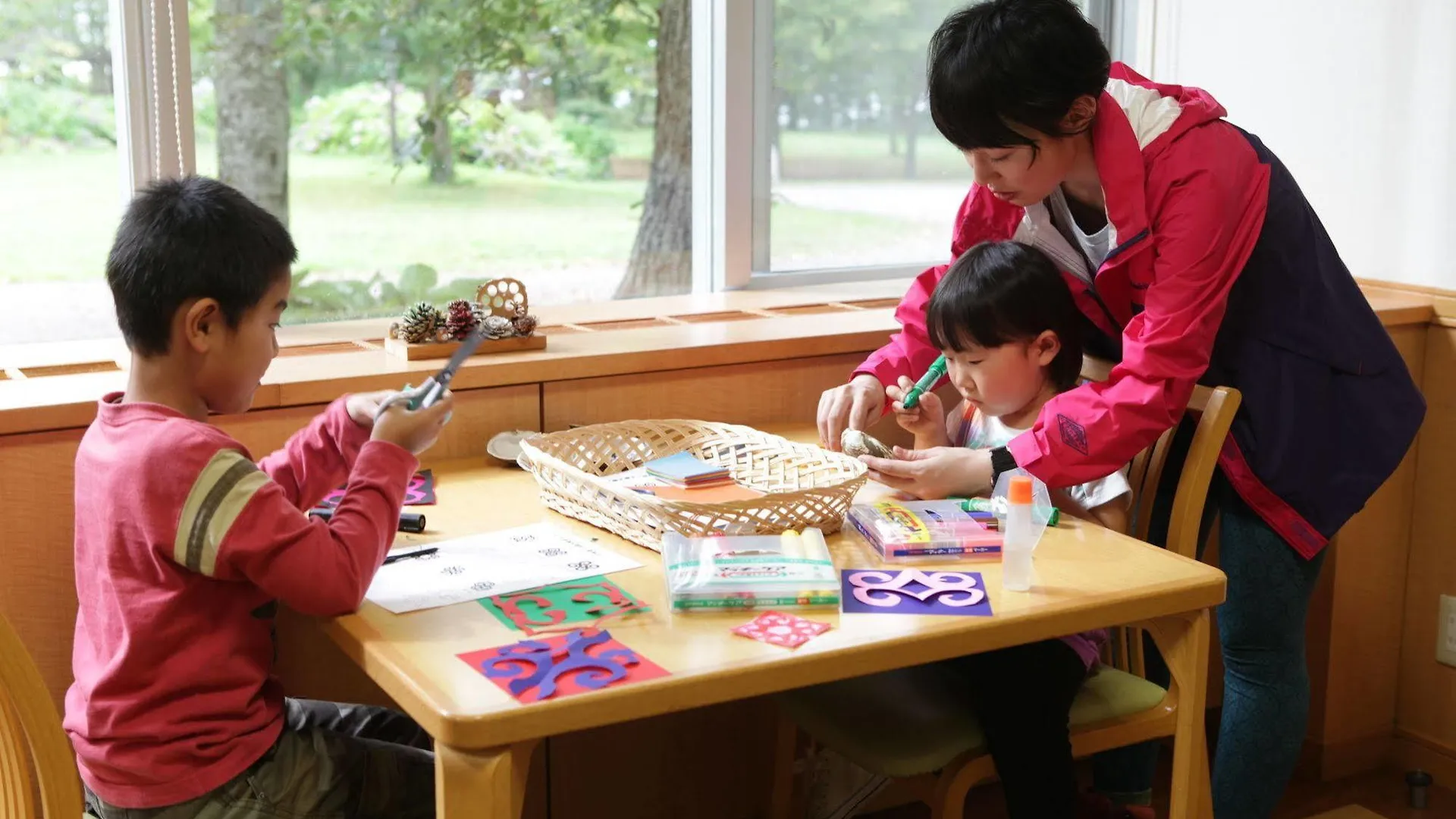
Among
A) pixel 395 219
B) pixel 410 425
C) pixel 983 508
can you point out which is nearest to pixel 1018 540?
pixel 983 508

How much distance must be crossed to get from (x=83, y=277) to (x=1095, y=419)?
5.05 ft

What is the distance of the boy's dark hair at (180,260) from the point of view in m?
1.40

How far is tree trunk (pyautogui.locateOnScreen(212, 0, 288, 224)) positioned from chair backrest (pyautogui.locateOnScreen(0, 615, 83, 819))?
110 cm

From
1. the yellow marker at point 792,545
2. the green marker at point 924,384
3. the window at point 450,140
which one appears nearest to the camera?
the yellow marker at point 792,545

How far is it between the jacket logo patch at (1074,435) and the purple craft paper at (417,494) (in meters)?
0.76

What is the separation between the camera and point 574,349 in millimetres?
2131

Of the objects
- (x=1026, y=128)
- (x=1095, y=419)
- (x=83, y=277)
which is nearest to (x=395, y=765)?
(x=1095, y=419)

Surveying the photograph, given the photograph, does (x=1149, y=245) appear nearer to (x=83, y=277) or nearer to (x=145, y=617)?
(x=145, y=617)

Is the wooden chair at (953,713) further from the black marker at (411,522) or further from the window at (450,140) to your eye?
the window at (450,140)

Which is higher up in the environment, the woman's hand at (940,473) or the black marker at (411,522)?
the woman's hand at (940,473)

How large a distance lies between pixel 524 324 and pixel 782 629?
90cm

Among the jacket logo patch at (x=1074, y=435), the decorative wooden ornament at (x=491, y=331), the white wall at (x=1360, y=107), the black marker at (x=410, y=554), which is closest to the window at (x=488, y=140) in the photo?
the white wall at (x=1360, y=107)

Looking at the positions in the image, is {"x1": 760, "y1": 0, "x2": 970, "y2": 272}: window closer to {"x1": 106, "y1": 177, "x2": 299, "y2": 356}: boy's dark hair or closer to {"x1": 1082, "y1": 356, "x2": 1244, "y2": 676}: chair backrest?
{"x1": 1082, "y1": 356, "x2": 1244, "y2": 676}: chair backrest

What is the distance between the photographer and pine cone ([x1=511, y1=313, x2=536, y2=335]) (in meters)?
2.09
